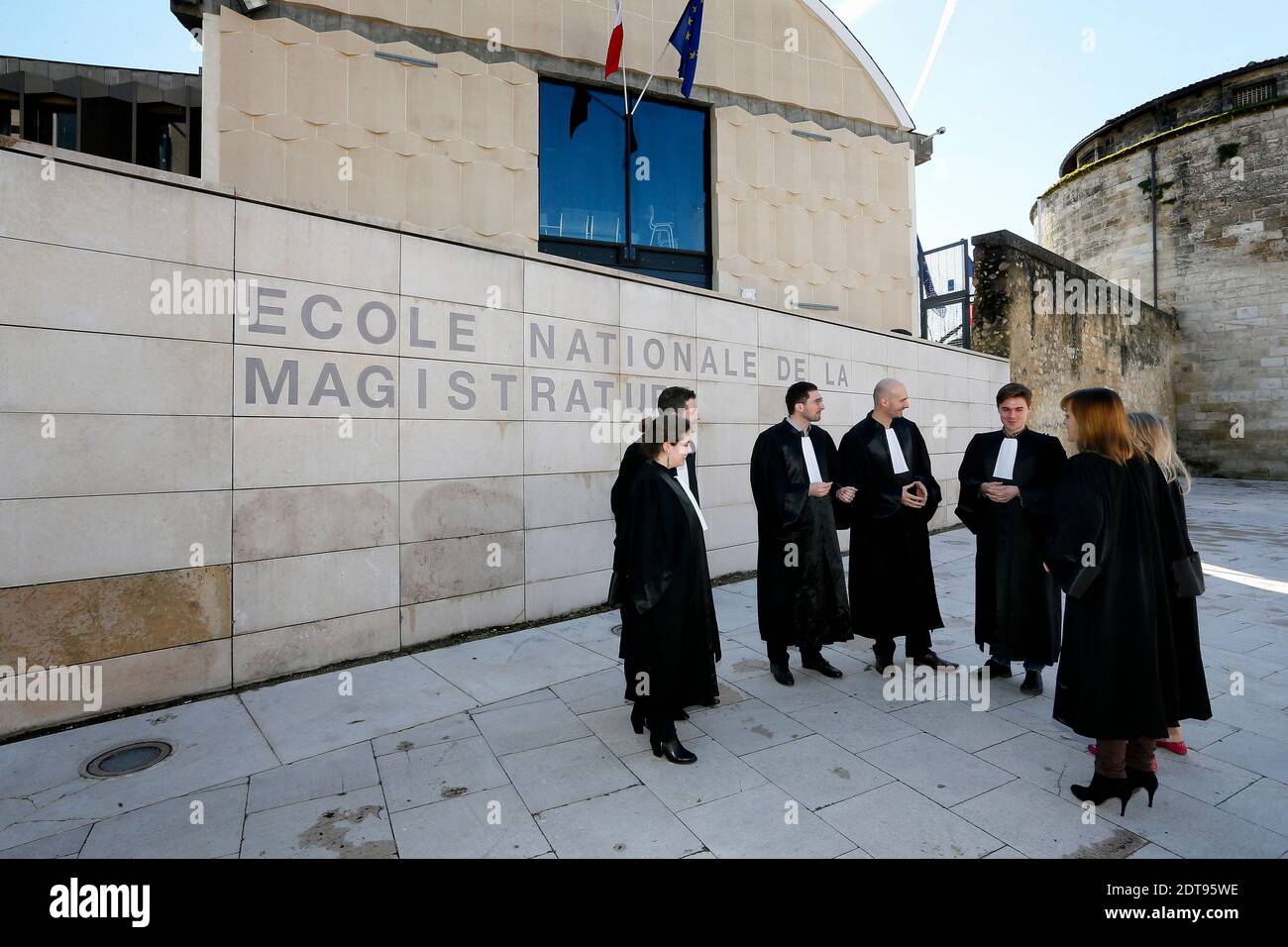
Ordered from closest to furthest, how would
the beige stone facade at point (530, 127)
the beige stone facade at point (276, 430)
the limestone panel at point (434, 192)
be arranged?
the beige stone facade at point (276, 430)
the beige stone facade at point (530, 127)
the limestone panel at point (434, 192)

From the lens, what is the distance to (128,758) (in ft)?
12.0

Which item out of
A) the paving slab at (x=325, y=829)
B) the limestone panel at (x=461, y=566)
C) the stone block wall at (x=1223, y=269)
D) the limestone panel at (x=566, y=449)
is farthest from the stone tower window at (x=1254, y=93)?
the paving slab at (x=325, y=829)

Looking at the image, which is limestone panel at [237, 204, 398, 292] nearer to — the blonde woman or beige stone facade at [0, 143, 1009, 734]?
beige stone facade at [0, 143, 1009, 734]

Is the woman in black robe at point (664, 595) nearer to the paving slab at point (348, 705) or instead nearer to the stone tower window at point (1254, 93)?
the paving slab at point (348, 705)

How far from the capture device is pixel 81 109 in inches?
316

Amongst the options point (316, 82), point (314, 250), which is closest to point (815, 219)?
point (316, 82)

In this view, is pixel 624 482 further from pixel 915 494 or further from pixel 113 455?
pixel 113 455

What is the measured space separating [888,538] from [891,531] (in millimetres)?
56

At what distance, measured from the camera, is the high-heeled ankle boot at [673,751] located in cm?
346

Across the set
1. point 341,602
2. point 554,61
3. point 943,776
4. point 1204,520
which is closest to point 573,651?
point 341,602

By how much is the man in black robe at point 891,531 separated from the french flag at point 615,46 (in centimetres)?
616

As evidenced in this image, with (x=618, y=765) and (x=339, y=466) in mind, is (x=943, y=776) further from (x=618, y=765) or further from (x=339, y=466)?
(x=339, y=466)
